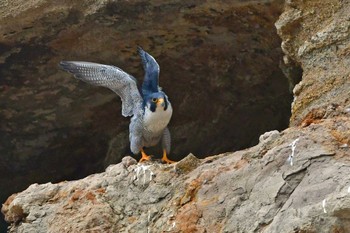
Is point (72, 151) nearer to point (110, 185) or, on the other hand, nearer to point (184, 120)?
point (184, 120)

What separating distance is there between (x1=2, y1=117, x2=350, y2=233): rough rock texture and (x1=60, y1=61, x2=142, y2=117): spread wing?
0.80 m

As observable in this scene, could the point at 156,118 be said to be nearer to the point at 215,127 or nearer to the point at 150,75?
the point at 150,75

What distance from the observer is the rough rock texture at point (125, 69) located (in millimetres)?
6547

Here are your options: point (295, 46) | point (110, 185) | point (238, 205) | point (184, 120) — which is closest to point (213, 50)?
point (184, 120)

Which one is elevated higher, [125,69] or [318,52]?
[318,52]

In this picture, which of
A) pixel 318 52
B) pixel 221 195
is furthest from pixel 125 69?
pixel 221 195

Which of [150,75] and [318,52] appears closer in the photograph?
[318,52]

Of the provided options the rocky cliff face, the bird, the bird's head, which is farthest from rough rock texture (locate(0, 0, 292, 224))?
the bird's head

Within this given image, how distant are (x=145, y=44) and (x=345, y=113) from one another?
212 centimetres

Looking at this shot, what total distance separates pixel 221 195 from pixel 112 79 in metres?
1.61

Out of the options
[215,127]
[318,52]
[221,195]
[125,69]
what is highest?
[318,52]

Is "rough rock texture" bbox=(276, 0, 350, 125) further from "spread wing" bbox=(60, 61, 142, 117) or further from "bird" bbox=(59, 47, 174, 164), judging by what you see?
"spread wing" bbox=(60, 61, 142, 117)

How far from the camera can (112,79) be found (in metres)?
6.35

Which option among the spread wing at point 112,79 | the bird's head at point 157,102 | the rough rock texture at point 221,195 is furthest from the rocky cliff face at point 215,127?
the bird's head at point 157,102
